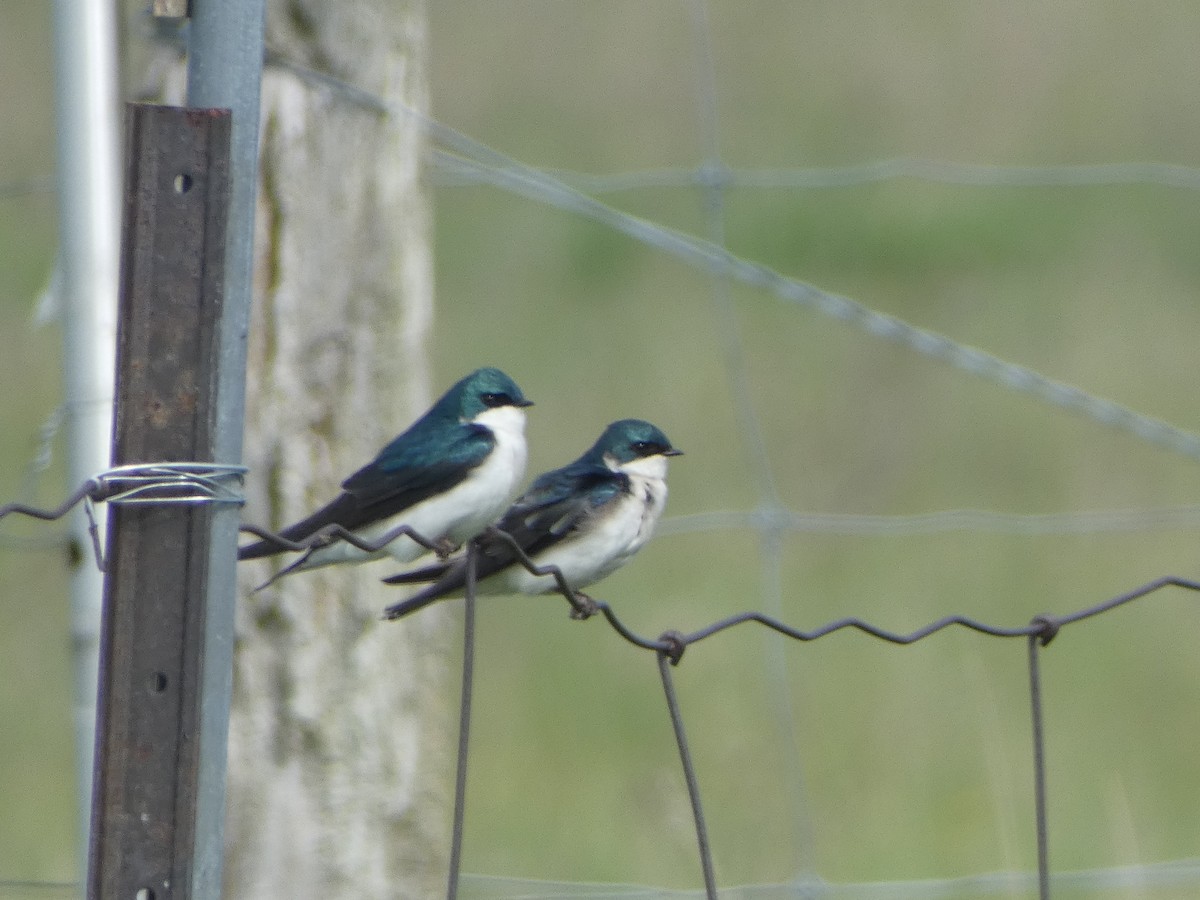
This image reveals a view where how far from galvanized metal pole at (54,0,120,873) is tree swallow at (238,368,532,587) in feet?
1.39

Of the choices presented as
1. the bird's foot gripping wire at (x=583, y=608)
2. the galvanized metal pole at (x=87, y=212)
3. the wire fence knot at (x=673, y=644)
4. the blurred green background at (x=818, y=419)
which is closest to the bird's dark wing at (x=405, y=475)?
the bird's foot gripping wire at (x=583, y=608)

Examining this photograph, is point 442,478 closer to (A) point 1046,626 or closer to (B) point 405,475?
(B) point 405,475

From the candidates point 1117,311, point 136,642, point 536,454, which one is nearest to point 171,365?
point 136,642

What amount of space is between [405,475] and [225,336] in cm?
96

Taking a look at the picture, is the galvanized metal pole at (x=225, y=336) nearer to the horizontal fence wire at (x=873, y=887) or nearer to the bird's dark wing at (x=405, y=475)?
the bird's dark wing at (x=405, y=475)

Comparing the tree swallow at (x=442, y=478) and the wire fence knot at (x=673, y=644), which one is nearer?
the wire fence knot at (x=673, y=644)

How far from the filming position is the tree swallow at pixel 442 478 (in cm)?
270

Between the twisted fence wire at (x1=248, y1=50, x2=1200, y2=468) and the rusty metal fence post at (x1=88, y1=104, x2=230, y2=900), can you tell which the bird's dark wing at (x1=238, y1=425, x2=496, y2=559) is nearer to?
the twisted fence wire at (x1=248, y1=50, x2=1200, y2=468)

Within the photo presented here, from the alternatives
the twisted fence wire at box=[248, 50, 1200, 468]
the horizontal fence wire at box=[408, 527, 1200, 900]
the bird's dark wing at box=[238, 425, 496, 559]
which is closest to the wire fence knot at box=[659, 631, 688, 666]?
the horizontal fence wire at box=[408, 527, 1200, 900]

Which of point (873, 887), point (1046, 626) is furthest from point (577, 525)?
point (873, 887)

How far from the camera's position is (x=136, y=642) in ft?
5.70

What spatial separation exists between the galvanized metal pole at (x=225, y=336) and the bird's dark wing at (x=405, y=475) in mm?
881

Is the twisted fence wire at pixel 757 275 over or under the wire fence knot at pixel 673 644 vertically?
over

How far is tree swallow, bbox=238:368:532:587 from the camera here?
2699mm
